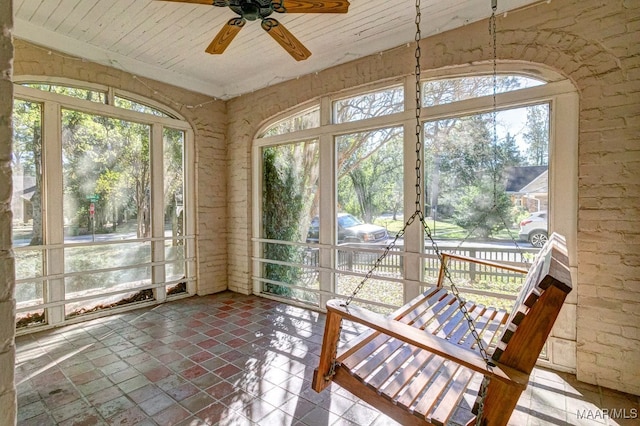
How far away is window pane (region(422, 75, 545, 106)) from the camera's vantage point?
2.78 metres

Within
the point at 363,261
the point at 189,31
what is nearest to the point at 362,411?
the point at 363,261

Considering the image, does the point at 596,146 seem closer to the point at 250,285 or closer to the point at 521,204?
the point at 521,204

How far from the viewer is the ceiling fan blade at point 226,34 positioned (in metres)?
2.42

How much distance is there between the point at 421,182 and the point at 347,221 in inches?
39.3

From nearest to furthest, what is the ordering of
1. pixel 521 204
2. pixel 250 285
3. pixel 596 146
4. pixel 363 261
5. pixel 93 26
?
pixel 596 146
pixel 521 204
pixel 93 26
pixel 363 261
pixel 250 285

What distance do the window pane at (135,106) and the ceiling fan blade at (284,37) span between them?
2391 millimetres

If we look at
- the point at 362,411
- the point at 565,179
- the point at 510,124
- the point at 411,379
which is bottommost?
the point at 362,411

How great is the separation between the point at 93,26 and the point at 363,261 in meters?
3.71

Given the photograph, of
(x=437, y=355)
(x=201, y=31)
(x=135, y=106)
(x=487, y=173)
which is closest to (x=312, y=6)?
(x=201, y=31)

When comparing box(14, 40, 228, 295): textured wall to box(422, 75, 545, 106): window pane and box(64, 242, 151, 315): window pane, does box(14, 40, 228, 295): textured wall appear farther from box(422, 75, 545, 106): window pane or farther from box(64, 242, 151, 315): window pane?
box(422, 75, 545, 106): window pane

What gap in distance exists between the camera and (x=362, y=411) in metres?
2.09

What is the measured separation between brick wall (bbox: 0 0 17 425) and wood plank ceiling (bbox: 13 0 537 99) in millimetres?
2329

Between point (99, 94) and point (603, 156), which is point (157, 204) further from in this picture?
point (603, 156)

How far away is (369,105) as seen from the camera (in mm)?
3635
